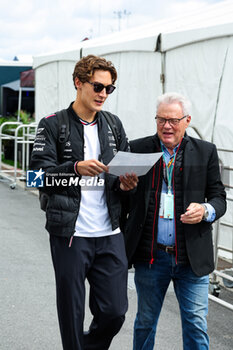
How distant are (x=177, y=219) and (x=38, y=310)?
7.53 ft

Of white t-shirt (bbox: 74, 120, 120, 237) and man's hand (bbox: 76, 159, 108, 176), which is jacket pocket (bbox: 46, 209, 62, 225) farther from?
man's hand (bbox: 76, 159, 108, 176)

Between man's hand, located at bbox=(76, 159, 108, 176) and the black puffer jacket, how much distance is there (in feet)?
0.22

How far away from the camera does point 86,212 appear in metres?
3.27

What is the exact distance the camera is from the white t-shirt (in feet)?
10.7

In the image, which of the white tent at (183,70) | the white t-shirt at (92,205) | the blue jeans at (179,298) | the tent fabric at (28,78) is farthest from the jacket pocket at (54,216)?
the tent fabric at (28,78)

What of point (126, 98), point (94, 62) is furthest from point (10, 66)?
point (94, 62)

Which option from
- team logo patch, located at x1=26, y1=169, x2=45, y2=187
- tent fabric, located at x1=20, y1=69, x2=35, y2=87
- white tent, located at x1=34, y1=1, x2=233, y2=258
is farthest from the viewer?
tent fabric, located at x1=20, y1=69, x2=35, y2=87

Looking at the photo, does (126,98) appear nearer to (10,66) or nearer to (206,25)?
(206,25)

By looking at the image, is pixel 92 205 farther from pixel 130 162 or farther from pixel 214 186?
pixel 214 186

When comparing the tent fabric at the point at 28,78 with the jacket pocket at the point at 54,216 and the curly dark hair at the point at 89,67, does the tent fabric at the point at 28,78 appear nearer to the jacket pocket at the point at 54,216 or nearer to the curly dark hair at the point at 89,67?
the curly dark hair at the point at 89,67

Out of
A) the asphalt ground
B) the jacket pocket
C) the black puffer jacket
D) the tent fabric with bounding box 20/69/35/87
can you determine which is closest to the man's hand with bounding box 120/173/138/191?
the black puffer jacket

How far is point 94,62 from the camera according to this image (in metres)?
3.26

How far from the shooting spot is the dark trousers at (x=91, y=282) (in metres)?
3.31

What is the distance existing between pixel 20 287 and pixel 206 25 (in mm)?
4127
